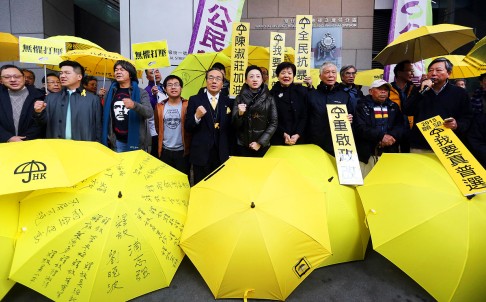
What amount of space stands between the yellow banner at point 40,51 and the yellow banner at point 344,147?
3823 mm

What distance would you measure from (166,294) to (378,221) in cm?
210

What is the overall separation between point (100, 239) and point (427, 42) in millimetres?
5387

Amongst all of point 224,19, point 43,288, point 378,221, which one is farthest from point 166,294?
point 224,19

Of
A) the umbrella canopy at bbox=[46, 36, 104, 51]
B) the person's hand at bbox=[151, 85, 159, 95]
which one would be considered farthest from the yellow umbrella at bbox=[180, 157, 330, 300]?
the umbrella canopy at bbox=[46, 36, 104, 51]

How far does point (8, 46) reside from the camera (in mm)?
5680

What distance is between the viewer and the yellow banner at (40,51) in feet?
13.6

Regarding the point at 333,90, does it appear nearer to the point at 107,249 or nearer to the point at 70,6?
the point at 107,249

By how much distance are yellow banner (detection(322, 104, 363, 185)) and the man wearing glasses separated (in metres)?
3.70

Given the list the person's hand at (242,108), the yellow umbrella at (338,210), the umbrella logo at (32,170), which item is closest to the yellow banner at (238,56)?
the person's hand at (242,108)

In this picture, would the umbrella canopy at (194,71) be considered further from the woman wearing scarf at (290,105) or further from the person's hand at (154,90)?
the woman wearing scarf at (290,105)

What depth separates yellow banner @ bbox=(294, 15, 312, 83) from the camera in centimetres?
492

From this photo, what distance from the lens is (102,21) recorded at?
1192 centimetres

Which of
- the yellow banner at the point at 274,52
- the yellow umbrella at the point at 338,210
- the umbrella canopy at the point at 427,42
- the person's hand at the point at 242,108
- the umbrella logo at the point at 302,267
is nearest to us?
the umbrella logo at the point at 302,267

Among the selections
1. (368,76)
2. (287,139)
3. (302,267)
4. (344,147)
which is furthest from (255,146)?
(368,76)
